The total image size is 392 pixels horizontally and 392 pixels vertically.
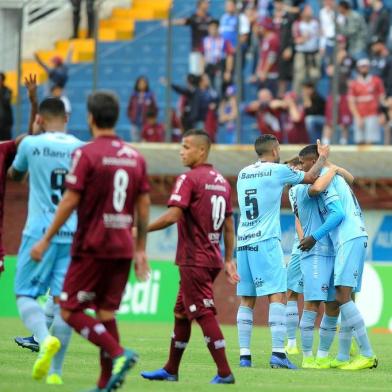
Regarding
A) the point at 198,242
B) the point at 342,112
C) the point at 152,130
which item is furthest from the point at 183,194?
the point at 152,130

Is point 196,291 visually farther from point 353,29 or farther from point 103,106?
point 353,29

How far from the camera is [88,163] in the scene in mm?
8859

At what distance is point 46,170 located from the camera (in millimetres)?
10117

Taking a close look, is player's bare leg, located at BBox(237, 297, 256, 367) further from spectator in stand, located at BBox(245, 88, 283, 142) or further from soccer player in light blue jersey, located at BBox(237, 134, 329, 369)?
spectator in stand, located at BBox(245, 88, 283, 142)

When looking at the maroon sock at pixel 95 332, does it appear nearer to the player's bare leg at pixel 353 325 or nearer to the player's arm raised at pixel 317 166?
the player's arm raised at pixel 317 166

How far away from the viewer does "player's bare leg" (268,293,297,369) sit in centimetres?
1229

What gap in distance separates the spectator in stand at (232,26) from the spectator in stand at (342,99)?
70.1 inches

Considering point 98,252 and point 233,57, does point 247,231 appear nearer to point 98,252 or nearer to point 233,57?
point 98,252

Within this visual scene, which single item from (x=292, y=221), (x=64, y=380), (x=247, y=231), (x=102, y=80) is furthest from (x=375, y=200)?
(x=64, y=380)

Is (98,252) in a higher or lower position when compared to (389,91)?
lower

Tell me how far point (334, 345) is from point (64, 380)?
695cm

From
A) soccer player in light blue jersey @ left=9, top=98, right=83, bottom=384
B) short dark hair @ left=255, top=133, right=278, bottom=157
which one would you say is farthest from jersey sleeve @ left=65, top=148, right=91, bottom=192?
short dark hair @ left=255, top=133, right=278, bottom=157

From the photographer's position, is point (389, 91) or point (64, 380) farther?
point (389, 91)

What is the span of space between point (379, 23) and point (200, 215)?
14153 mm
